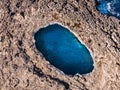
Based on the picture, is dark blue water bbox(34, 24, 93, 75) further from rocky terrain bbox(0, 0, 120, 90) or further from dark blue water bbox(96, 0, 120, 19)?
dark blue water bbox(96, 0, 120, 19)

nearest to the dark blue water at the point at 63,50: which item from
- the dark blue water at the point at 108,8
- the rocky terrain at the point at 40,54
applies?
the rocky terrain at the point at 40,54

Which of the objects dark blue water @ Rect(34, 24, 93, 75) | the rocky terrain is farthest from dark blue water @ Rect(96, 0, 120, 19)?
dark blue water @ Rect(34, 24, 93, 75)

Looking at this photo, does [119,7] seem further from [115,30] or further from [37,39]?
[37,39]

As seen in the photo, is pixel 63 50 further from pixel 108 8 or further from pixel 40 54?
pixel 108 8

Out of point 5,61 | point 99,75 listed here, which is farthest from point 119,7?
point 5,61

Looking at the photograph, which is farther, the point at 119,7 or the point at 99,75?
the point at 119,7

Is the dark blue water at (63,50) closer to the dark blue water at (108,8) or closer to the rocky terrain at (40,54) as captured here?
the rocky terrain at (40,54)

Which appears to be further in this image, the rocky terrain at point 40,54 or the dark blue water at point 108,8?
the dark blue water at point 108,8

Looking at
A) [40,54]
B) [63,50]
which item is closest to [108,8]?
[63,50]
